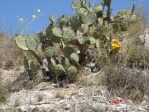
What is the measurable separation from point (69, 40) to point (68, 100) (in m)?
1.26

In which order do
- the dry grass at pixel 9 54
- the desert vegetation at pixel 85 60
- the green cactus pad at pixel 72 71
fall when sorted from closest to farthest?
the desert vegetation at pixel 85 60 < the green cactus pad at pixel 72 71 < the dry grass at pixel 9 54

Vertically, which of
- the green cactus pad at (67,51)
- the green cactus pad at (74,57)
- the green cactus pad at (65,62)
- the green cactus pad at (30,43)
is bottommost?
the green cactus pad at (65,62)

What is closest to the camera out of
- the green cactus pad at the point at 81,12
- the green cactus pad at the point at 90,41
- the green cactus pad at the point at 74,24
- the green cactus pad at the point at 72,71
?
the green cactus pad at the point at 72,71

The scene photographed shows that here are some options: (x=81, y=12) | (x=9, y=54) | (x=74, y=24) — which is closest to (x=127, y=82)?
(x=74, y=24)

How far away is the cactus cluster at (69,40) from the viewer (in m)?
7.41

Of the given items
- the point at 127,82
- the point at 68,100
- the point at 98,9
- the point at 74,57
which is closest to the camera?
the point at 68,100

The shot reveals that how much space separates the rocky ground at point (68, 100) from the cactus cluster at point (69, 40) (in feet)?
1.18

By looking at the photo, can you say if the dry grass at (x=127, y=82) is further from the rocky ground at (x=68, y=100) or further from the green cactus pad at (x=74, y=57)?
the green cactus pad at (x=74, y=57)

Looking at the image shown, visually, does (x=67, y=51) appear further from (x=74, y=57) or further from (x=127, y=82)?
(x=127, y=82)

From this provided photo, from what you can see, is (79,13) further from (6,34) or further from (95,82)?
(6,34)

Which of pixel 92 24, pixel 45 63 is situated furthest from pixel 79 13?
→ pixel 45 63

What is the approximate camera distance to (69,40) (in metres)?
7.46

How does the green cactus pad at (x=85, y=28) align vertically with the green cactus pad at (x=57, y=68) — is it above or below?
above

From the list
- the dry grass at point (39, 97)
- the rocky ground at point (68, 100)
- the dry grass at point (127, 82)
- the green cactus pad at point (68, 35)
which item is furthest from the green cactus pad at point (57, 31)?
the dry grass at point (39, 97)
